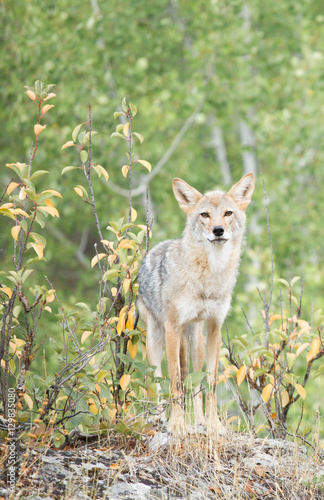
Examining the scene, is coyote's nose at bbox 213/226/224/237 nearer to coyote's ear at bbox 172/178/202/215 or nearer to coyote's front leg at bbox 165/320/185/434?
coyote's ear at bbox 172/178/202/215

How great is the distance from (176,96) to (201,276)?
7568mm

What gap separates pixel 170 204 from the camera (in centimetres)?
1376

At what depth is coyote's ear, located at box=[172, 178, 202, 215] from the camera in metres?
5.76

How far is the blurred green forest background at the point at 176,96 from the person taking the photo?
1203cm

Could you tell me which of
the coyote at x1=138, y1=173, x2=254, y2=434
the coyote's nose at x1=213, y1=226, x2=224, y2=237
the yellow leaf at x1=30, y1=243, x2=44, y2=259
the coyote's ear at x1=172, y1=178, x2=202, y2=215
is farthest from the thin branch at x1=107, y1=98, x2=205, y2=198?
the yellow leaf at x1=30, y1=243, x2=44, y2=259

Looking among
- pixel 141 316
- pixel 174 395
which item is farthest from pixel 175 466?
pixel 141 316

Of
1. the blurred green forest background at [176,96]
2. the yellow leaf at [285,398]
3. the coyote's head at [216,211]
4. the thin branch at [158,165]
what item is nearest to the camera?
the coyote's head at [216,211]

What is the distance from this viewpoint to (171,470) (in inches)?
177

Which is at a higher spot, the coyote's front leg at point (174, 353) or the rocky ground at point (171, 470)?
the coyote's front leg at point (174, 353)

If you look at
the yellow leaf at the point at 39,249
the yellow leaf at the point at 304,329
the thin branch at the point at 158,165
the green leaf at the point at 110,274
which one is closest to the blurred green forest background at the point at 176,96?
the thin branch at the point at 158,165

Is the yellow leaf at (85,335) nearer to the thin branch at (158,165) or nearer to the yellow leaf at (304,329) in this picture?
the yellow leaf at (304,329)

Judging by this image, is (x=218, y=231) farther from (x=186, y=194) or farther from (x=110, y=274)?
(x=110, y=274)

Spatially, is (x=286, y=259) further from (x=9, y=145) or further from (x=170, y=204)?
(x=9, y=145)

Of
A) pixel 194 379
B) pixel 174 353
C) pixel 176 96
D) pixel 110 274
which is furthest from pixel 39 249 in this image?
pixel 176 96
